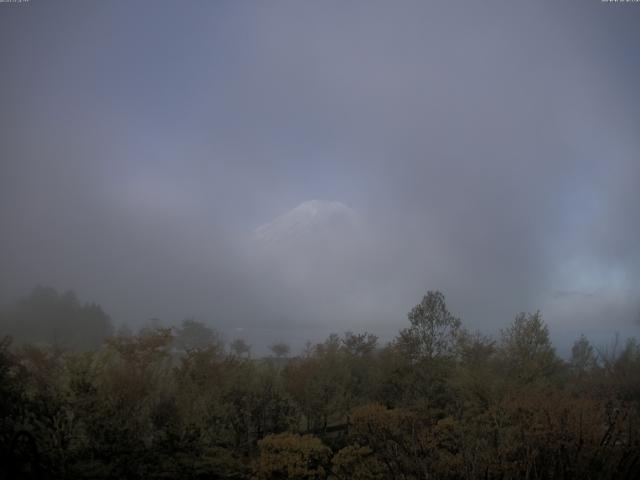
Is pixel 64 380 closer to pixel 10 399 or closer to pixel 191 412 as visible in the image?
pixel 10 399

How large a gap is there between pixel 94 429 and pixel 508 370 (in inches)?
1218

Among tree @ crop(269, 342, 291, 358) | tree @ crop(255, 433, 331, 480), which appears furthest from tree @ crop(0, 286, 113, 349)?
tree @ crop(255, 433, 331, 480)

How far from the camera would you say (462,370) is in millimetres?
31688

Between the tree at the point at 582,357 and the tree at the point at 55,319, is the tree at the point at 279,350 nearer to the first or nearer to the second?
the tree at the point at 55,319

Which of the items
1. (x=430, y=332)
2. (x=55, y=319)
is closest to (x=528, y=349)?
(x=430, y=332)

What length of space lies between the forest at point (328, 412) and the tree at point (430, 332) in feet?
0.32

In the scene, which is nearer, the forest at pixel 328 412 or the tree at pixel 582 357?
the forest at pixel 328 412

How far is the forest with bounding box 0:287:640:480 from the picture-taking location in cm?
1267

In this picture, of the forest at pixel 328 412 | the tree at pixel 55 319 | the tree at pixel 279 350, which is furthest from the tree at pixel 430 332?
the tree at pixel 55 319

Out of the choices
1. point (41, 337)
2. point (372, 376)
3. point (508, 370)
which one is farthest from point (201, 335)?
point (508, 370)

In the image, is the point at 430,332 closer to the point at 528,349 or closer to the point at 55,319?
the point at 528,349

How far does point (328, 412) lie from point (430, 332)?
11.4 meters

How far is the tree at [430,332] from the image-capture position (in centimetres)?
3400

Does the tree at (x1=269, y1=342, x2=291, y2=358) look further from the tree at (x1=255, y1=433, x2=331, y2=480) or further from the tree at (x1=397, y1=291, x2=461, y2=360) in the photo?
the tree at (x1=255, y1=433, x2=331, y2=480)
